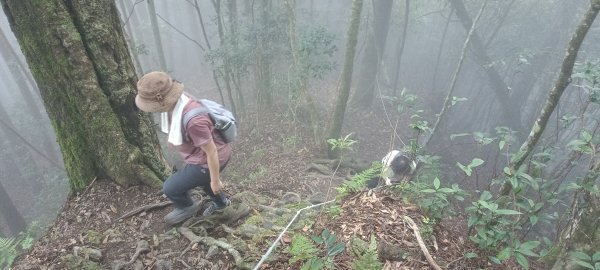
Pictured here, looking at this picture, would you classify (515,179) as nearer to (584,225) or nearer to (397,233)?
(584,225)

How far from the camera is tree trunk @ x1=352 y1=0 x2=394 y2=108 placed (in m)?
17.1

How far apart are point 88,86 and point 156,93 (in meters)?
1.37

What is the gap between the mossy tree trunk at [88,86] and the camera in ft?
13.8

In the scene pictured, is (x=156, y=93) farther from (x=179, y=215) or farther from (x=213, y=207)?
(x=213, y=207)

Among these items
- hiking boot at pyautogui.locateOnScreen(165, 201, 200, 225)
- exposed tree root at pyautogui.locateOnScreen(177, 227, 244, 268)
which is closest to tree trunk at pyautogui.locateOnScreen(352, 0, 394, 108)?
hiking boot at pyautogui.locateOnScreen(165, 201, 200, 225)

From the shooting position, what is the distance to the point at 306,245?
3059 mm

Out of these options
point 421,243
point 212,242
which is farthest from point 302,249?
point 212,242

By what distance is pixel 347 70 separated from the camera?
407 inches

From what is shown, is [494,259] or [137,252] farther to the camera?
[137,252]

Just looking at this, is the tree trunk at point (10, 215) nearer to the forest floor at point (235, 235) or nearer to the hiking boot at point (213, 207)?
the forest floor at point (235, 235)

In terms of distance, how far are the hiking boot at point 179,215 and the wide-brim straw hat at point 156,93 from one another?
1516 millimetres

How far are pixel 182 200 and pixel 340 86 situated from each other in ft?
22.8

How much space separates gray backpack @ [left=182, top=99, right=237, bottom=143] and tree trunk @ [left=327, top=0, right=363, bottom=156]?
6.84 meters

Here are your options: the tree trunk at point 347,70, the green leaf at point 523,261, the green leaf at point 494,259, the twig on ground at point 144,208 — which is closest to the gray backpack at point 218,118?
the twig on ground at point 144,208
